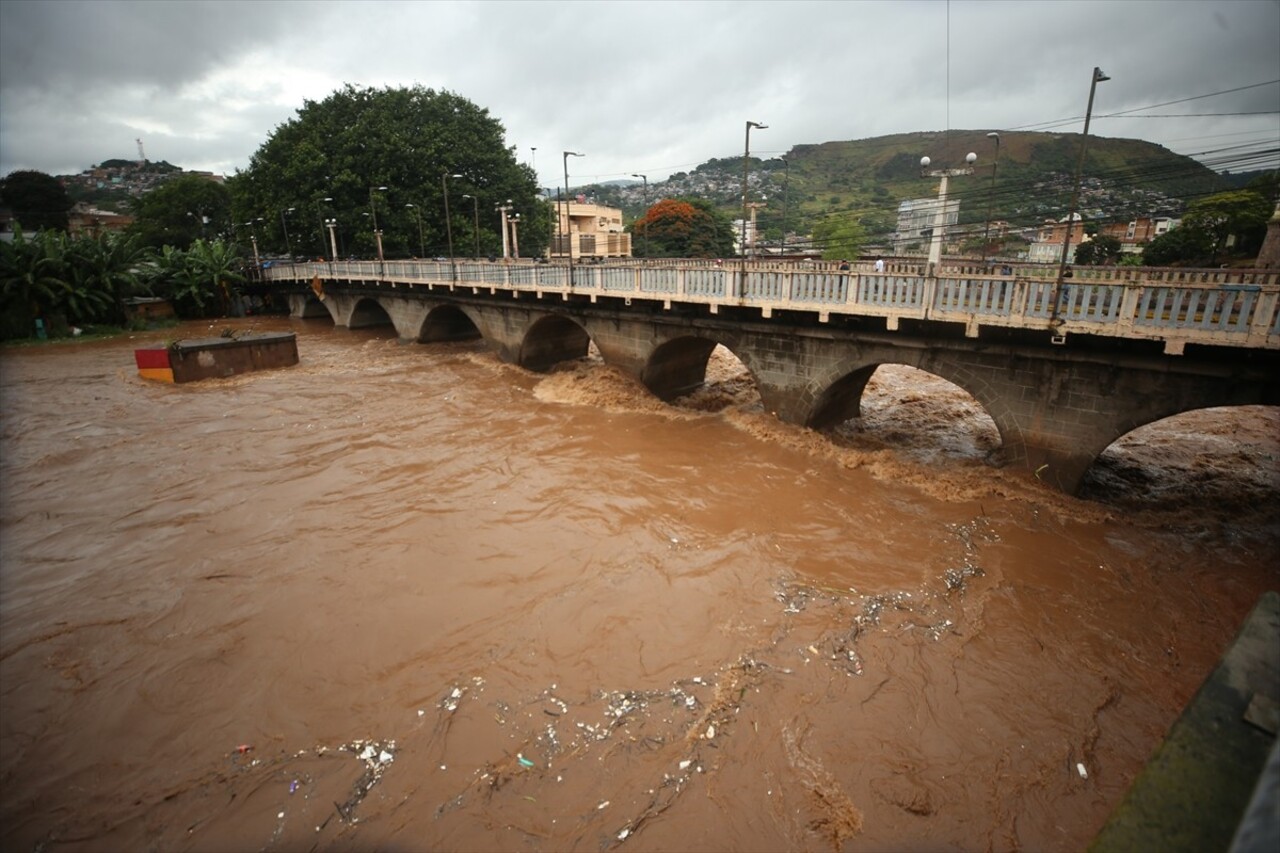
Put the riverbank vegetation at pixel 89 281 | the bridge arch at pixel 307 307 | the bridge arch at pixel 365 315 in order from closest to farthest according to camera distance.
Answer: the riverbank vegetation at pixel 89 281
the bridge arch at pixel 365 315
the bridge arch at pixel 307 307

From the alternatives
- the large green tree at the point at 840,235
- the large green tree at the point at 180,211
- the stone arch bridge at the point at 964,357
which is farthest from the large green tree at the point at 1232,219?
the large green tree at the point at 180,211

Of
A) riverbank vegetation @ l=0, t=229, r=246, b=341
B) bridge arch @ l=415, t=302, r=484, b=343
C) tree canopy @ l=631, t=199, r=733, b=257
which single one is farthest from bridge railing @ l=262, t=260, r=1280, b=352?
tree canopy @ l=631, t=199, r=733, b=257

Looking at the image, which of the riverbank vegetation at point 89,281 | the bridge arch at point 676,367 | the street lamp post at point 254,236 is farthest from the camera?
the street lamp post at point 254,236

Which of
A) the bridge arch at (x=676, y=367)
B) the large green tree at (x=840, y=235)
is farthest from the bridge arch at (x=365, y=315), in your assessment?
the large green tree at (x=840, y=235)

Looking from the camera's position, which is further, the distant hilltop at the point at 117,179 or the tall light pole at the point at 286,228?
the distant hilltop at the point at 117,179

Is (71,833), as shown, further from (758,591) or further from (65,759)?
(758,591)

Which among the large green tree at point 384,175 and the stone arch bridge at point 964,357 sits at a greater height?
the large green tree at point 384,175

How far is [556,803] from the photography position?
220 inches

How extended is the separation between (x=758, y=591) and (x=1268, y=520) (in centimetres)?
1030

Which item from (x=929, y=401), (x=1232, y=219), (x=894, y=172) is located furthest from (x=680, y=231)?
(x=894, y=172)

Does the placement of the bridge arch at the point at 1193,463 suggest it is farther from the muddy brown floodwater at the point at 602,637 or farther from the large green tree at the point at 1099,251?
the large green tree at the point at 1099,251

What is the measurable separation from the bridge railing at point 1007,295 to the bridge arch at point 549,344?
13.5ft

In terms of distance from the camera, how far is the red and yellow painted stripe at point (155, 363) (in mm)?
20906

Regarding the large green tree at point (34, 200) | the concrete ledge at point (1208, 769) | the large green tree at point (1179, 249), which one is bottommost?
the concrete ledge at point (1208, 769)
